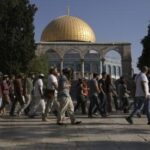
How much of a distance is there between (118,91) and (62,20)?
73.2 meters

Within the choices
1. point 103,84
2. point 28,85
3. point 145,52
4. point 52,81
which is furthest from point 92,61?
point 52,81

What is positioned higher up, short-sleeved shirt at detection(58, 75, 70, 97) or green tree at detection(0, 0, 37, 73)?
green tree at detection(0, 0, 37, 73)

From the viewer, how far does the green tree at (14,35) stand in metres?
42.9

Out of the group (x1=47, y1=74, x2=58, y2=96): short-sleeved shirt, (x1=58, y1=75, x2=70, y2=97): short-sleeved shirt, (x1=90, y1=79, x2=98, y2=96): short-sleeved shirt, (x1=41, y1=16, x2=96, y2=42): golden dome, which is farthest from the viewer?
(x1=41, y1=16, x2=96, y2=42): golden dome

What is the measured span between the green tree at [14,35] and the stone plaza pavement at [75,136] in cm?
2974

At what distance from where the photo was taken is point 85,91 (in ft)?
59.8

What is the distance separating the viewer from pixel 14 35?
43219mm

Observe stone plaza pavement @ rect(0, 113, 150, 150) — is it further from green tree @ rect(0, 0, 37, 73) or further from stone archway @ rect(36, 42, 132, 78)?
stone archway @ rect(36, 42, 132, 78)

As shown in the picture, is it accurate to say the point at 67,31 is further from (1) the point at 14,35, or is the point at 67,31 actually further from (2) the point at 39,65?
(1) the point at 14,35

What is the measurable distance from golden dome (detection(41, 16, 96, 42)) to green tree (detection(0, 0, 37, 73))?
42983mm

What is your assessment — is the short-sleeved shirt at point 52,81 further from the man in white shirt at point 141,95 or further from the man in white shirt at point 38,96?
the man in white shirt at point 141,95

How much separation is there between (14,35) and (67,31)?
152 ft

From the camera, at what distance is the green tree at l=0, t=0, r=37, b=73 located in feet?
141

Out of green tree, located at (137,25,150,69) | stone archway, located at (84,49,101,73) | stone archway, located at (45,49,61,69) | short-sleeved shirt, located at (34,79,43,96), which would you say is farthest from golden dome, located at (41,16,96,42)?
short-sleeved shirt, located at (34,79,43,96)
